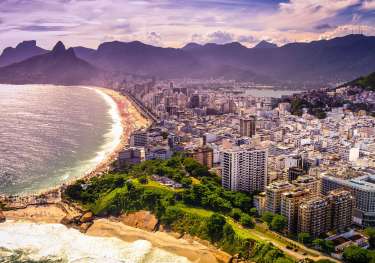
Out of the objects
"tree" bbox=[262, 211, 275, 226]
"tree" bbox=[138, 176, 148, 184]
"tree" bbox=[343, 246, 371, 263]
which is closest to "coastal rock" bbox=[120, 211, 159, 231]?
"tree" bbox=[138, 176, 148, 184]

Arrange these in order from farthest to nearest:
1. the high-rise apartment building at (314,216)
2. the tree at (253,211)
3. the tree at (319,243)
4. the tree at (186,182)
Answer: the tree at (186,182), the tree at (253,211), the high-rise apartment building at (314,216), the tree at (319,243)

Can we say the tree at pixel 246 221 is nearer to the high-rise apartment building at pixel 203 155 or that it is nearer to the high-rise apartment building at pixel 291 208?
the high-rise apartment building at pixel 291 208

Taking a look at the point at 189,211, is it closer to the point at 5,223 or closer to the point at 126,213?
the point at 126,213

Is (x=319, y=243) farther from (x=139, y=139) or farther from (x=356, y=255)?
(x=139, y=139)

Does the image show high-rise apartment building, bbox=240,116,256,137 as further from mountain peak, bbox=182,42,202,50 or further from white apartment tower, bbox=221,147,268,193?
mountain peak, bbox=182,42,202,50

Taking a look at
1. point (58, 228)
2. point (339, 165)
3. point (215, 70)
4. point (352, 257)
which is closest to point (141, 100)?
point (339, 165)

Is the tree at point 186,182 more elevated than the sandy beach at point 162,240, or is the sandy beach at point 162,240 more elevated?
the tree at point 186,182

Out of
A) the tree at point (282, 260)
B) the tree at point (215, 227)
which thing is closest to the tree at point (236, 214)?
the tree at point (215, 227)
